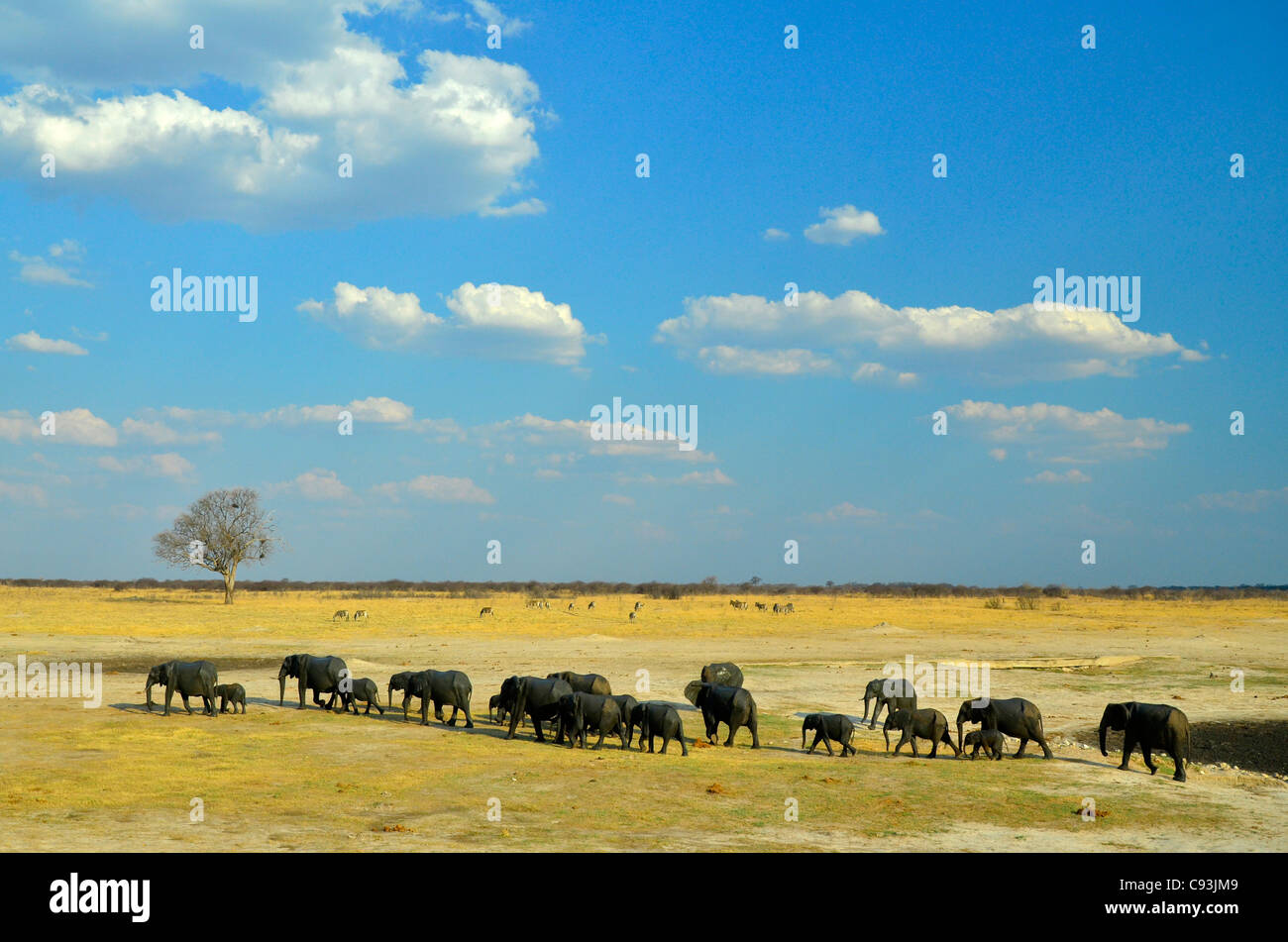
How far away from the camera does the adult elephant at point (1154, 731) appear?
17531mm

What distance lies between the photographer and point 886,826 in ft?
43.7

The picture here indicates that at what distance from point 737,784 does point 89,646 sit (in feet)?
106

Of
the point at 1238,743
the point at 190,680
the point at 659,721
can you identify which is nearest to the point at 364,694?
the point at 190,680

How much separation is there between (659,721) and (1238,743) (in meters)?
13.4

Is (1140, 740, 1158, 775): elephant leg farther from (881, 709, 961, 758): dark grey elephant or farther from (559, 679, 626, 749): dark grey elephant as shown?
(559, 679, 626, 749): dark grey elephant

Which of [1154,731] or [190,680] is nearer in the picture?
[1154,731]

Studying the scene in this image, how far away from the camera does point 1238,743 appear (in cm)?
2248

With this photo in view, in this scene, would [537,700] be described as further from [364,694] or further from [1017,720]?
[1017,720]

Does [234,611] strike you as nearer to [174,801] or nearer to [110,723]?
[110,723]

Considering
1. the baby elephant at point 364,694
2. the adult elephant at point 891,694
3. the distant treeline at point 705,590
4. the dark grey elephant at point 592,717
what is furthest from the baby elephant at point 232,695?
the distant treeline at point 705,590

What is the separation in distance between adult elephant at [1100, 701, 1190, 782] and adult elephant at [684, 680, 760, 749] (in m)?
6.67
